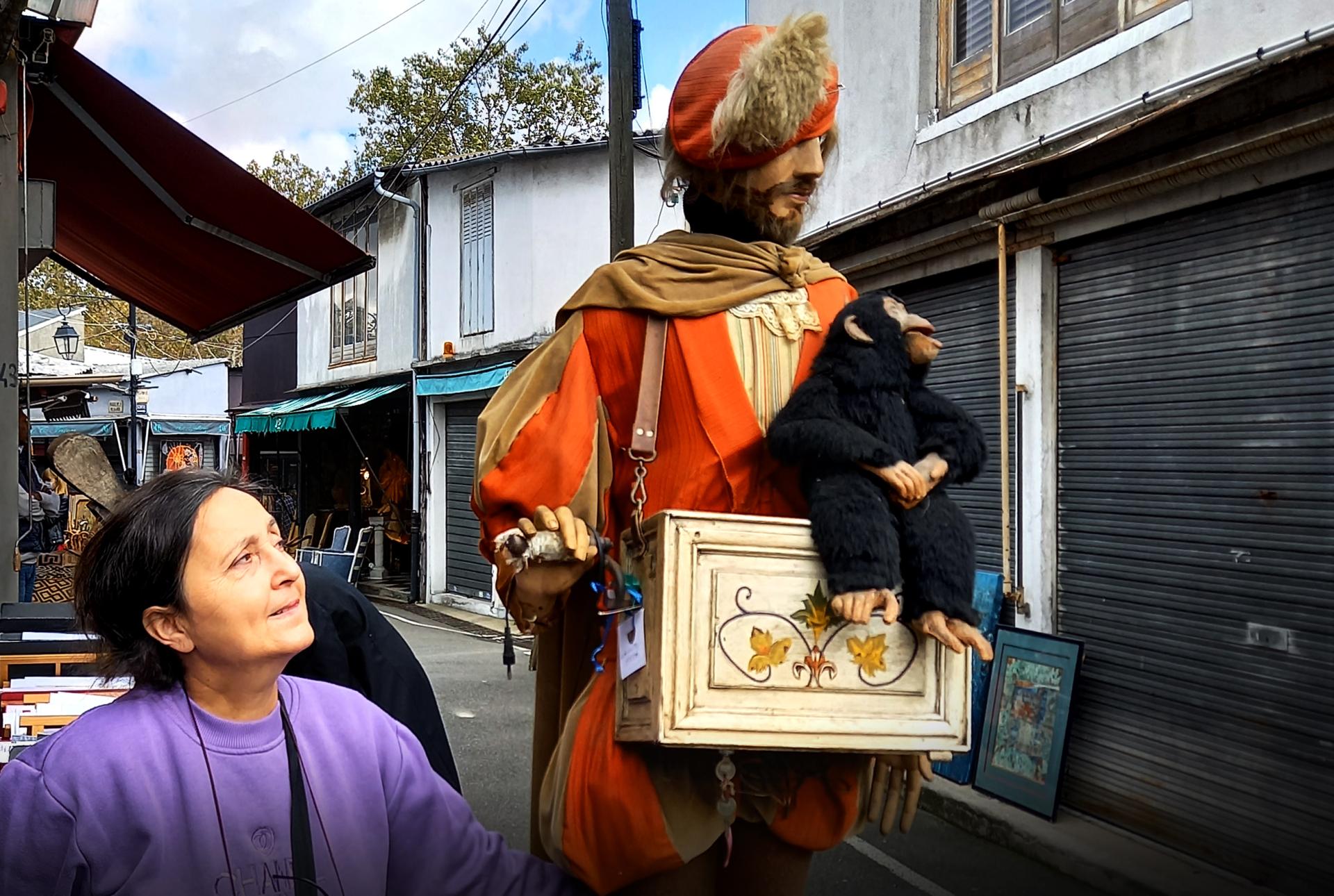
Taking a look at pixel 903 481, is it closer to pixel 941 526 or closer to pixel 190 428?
pixel 941 526

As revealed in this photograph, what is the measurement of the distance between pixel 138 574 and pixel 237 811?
0.38 metres

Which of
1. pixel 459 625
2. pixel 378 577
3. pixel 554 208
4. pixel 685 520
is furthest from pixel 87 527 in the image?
pixel 685 520

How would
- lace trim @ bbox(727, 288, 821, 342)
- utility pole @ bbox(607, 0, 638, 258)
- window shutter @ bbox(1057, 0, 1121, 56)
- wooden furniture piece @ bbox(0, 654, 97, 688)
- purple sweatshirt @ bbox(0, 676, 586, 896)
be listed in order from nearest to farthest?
purple sweatshirt @ bbox(0, 676, 586, 896)
lace trim @ bbox(727, 288, 821, 342)
wooden furniture piece @ bbox(0, 654, 97, 688)
window shutter @ bbox(1057, 0, 1121, 56)
utility pole @ bbox(607, 0, 638, 258)

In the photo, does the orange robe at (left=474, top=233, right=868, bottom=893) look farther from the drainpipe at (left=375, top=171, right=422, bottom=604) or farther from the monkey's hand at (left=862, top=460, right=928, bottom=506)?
the drainpipe at (left=375, top=171, right=422, bottom=604)

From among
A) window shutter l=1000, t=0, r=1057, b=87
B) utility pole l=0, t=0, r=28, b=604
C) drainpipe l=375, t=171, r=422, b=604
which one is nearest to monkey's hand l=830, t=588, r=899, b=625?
utility pole l=0, t=0, r=28, b=604

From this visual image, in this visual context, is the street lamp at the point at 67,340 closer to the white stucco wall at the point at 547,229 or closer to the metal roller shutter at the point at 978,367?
the white stucco wall at the point at 547,229

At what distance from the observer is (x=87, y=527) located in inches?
407

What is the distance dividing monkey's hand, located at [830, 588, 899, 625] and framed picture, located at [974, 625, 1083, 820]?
4.54 meters

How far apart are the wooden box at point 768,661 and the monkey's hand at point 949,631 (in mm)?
25

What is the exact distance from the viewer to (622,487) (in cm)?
198

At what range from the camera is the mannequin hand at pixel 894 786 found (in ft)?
6.10

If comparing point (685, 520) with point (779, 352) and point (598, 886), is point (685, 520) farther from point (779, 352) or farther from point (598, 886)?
point (598, 886)

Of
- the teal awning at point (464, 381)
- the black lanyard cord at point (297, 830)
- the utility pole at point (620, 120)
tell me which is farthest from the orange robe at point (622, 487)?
the teal awning at point (464, 381)

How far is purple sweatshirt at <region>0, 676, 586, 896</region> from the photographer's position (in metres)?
1.52
